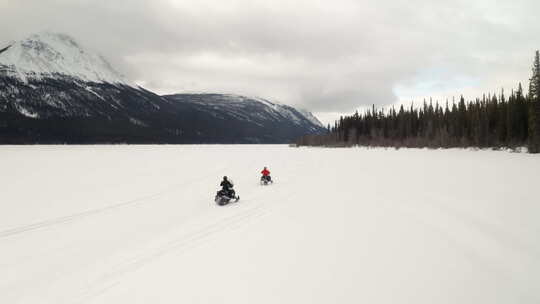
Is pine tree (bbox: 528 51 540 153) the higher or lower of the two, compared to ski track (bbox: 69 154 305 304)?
higher

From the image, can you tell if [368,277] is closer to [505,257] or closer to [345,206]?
[505,257]

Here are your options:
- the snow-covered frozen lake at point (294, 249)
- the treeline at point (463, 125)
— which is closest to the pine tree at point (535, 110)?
the treeline at point (463, 125)

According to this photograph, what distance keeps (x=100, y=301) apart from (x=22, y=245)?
21.8ft

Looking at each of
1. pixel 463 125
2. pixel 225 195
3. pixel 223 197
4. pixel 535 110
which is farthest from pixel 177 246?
pixel 463 125

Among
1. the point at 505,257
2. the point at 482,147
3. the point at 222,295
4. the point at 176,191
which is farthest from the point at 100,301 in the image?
the point at 482,147

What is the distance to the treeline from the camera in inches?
1874

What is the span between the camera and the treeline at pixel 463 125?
4759cm

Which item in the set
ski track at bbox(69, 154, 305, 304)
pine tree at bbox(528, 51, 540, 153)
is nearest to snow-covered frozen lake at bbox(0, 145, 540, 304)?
ski track at bbox(69, 154, 305, 304)

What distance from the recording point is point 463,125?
65875 millimetres

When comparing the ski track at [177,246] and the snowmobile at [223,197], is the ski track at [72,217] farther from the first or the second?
the ski track at [177,246]

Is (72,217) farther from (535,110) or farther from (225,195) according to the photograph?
(535,110)

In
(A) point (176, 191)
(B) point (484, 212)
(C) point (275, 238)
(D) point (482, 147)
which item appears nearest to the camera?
(C) point (275, 238)

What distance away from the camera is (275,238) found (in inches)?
325

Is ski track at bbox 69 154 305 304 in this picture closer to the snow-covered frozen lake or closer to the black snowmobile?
the snow-covered frozen lake
